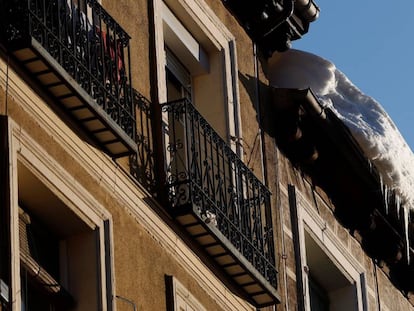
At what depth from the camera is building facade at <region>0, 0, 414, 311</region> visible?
13.1 m

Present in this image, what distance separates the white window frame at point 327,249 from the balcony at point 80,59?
157 inches

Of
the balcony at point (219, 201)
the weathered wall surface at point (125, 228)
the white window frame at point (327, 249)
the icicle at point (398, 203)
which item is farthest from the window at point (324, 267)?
the weathered wall surface at point (125, 228)

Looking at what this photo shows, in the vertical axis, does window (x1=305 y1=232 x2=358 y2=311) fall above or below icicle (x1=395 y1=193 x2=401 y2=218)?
below

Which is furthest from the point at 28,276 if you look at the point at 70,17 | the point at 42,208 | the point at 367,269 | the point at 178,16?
the point at 367,269

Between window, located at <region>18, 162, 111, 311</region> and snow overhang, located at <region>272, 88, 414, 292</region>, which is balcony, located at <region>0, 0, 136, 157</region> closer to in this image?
window, located at <region>18, 162, 111, 311</region>

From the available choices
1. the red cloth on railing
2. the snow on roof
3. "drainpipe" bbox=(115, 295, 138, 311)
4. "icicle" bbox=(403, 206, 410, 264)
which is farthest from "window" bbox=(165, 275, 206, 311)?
"icicle" bbox=(403, 206, 410, 264)

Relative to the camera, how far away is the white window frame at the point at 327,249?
59.7ft

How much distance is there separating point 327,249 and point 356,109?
5.17 ft

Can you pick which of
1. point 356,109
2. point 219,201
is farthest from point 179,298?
point 356,109

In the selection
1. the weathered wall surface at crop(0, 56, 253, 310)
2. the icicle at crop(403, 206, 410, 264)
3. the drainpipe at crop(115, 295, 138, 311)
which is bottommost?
the drainpipe at crop(115, 295, 138, 311)

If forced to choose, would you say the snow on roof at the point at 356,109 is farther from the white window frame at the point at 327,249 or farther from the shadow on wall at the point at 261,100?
the white window frame at the point at 327,249

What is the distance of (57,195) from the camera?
1319 cm

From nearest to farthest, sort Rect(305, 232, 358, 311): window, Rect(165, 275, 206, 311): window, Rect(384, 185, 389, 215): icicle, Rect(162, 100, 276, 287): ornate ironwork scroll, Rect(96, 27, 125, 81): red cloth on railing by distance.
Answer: Rect(96, 27, 125, 81): red cloth on railing, Rect(165, 275, 206, 311): window, Rect(162, 100, 276, 287): ornate ironwork scroll, Rect(305, 232, 358, 311): window, Rect(384, 185, 389, 215): icicle

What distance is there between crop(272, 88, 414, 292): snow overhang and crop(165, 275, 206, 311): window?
12.7 feet
